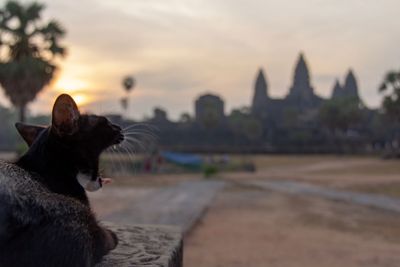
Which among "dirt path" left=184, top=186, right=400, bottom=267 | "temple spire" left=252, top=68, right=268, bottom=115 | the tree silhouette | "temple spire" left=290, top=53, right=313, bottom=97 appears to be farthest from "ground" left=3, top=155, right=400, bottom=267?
"temple spire" left=290, top=53, right=313, bottom=97

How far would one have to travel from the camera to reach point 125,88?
71.5 m

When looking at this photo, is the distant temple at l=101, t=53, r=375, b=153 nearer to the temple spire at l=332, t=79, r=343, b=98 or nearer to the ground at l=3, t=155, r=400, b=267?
the temple spire at l=332, t=79, r=343, b=98

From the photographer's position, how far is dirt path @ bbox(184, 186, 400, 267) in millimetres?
8297

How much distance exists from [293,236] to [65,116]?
8908 mm

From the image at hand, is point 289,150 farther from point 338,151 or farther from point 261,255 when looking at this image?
point 261,255

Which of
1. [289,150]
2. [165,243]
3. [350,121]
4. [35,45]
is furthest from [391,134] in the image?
[165,243]

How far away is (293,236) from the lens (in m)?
10.7

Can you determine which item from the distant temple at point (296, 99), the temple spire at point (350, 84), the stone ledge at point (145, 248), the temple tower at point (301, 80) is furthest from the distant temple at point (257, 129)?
the stone ledge at point (145, 248)

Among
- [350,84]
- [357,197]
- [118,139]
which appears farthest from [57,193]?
[350,84]

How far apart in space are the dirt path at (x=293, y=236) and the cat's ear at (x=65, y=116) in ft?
18.8

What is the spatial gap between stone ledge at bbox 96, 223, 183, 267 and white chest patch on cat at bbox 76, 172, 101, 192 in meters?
0.37

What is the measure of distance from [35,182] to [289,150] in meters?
71.6

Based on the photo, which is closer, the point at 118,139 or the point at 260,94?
the point at 118,139

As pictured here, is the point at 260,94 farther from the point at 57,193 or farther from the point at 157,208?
the point at 57,193
